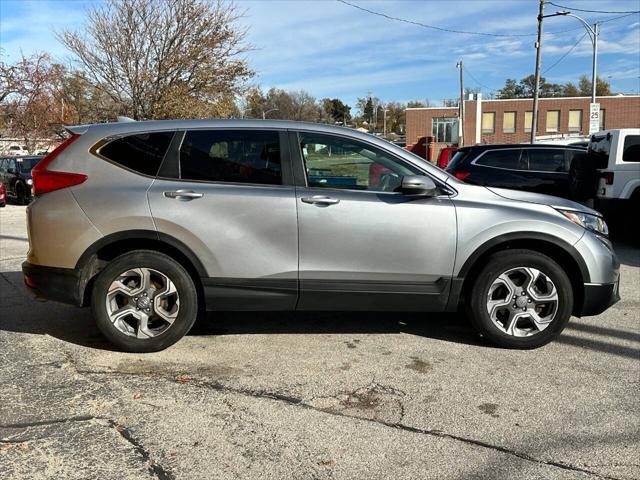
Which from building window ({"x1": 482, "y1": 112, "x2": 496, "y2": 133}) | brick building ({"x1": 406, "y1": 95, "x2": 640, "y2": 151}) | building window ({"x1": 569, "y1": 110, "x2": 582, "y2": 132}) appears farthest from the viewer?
building window ({"x1": 482, "y1": 112, "x2": 496, "y2": 133})

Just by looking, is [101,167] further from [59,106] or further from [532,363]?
[59,106]

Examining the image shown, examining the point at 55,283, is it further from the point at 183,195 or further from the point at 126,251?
the point at 183,195

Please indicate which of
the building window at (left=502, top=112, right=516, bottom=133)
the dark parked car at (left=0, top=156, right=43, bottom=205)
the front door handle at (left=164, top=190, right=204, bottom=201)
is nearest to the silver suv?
the front door handle at (left=164, top=190, right=204, bottom=201)

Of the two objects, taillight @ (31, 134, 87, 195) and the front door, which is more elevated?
taillight @ (31, 134, 87, 195)

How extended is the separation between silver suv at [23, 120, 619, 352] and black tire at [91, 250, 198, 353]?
0.4 inches

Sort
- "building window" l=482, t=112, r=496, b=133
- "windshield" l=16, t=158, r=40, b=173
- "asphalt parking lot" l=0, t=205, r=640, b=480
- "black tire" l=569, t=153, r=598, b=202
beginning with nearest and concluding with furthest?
1. "asphalt parking lot" l=0, t=205, r=640, b=480
2. "black tire" l=569, t=153, r=598, b=202
3. "windshield" l=16, t=158, r=40, b=173
4. "building window" l=482, t=112, r=496, b=133

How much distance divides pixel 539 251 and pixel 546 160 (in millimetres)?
5841

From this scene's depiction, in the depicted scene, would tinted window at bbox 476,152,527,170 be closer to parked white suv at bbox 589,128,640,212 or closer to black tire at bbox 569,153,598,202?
black tire at bbox 569,153,598,202

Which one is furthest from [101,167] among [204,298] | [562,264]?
[562,264]

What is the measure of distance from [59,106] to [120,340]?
71.5 ft

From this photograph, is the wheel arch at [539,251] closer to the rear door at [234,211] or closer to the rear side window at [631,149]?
the rear door at [234,211]

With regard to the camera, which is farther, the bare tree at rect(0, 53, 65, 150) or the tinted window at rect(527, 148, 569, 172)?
the bare tree at rect(0, 53, 65, 150)

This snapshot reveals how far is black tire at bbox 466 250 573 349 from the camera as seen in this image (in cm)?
443

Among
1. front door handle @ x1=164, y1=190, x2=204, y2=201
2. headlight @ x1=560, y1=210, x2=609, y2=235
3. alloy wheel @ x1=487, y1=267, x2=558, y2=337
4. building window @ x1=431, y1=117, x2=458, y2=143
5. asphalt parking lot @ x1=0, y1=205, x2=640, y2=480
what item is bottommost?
asphalt parking lot @ x1=0, y1=205, x2=640, y2=480
